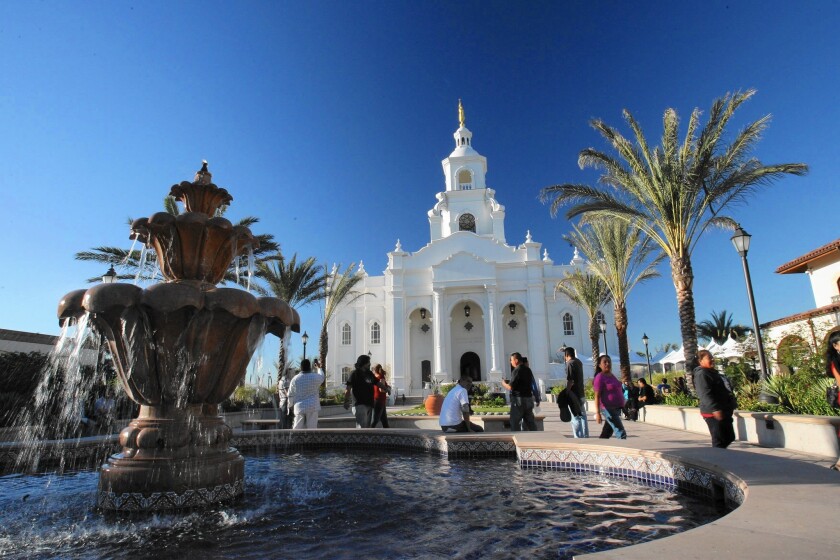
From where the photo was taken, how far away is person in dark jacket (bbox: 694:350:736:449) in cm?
640

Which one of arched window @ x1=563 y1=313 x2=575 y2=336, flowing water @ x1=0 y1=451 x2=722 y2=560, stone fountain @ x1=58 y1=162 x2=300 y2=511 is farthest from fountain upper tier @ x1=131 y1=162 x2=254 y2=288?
arched window @ x1=563 y1=313 x2=575 y2=336

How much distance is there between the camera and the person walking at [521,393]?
8273mm

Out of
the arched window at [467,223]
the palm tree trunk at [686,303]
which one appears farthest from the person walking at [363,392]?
the arched window at [467,223]

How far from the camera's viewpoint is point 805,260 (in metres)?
21.0

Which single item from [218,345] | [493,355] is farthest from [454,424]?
[493,355]

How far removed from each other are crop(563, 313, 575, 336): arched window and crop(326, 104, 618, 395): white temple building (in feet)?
0.23

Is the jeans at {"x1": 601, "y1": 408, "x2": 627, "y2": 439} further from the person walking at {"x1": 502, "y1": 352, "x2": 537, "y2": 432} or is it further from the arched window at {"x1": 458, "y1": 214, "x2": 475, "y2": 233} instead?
the arched window at {"x1": 458, "y1": 214, "x2": 475, "y2": 233}

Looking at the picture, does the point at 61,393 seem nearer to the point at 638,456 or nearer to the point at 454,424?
the point at 454,424

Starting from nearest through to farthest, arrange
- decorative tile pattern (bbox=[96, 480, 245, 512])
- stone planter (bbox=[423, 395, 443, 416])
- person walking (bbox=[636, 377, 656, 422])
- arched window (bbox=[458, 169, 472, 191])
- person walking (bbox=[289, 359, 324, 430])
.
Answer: decorative tile pattern (bbox=[96, 480, 245, 512])
person walking (bbox=[289, 359, 324, 430])
person walking (bbox=[636, 377, 656, 422])
stone planter (bbox=[423, 395, 443, 416])
arched window (bbox=[458, 169, 472, 191])

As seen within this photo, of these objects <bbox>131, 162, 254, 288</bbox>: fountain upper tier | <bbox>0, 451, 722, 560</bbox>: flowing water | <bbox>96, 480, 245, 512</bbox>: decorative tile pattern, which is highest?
<bbox>131, 162, 254, 288</bbox>: fountain upper tier

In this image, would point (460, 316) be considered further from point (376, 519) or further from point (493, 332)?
point (376, 519)

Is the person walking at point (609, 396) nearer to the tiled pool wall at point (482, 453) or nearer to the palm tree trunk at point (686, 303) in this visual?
the tiled pool wall at point (482, 453)

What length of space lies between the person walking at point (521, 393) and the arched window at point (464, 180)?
35279 millimetres

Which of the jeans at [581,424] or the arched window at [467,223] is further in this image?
the arched window at [467,223]
